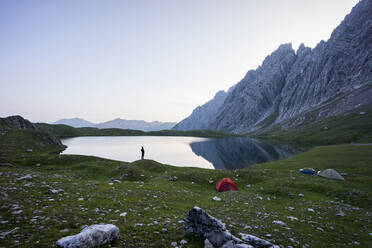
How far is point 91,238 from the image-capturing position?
7.03m

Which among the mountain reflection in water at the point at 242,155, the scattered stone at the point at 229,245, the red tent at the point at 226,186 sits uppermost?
the scattered stone at the point at 229,245

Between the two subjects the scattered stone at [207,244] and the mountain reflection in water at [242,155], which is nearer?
the scattered stone at [207,244]

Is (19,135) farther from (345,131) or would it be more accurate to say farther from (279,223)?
(345,131)

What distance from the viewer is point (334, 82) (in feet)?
625

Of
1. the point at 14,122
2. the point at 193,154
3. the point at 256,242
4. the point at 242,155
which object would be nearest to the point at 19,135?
the point at 14,122

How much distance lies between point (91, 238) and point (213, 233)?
539 centimetres

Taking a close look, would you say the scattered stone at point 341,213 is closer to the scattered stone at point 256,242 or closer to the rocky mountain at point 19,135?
the scattered stone at point 256,242

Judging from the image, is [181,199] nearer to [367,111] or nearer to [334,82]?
[367,111]

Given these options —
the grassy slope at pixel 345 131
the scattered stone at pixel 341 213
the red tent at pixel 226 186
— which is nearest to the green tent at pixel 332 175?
the scattered stone at pixel 341 213

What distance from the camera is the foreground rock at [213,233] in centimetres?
813

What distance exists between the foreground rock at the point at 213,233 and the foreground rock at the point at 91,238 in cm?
378

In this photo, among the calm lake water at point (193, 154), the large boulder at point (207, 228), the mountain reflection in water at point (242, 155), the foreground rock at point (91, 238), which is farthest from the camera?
the mountain reflection in water at point (242, 155)

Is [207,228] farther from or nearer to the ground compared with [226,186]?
farther from the ground

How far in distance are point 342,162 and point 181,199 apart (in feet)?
147
